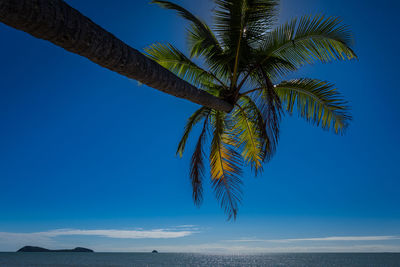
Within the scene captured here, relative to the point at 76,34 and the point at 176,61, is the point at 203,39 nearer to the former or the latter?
the point at 176,61

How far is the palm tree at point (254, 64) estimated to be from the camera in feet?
16.0

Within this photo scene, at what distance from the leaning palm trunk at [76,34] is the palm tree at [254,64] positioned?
2093 mm

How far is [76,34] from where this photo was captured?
2094 millimetres

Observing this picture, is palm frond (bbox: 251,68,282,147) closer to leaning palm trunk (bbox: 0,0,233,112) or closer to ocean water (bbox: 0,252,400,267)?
leaning palm trunk (bbox: 0,0,233,112)

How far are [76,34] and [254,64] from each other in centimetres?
400

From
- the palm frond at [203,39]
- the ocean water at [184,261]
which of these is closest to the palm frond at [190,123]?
the palm frond at [203,39]

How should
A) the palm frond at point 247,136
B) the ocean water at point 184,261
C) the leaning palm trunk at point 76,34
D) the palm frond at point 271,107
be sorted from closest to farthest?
the leaning palm trunk at point 76,34 → the palm frond at point 271,107 → the palm frond at point 247,136 → the ocean water at point 184,261

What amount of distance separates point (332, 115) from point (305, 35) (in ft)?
5.56

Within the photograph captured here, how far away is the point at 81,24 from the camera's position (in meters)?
2.11

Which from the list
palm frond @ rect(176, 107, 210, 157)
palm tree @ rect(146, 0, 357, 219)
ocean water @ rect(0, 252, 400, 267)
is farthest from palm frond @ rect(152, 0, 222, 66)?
ocean water @ rect(0, 252, 400, 267)

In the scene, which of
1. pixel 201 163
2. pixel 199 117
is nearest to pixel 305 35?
pixel 199 117

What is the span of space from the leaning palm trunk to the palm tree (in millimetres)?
2093

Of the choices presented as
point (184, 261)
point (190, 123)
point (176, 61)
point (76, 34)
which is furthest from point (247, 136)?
point (184, 261)

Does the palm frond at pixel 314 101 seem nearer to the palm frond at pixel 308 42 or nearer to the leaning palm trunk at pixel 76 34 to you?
the palm frond at pixel 308 42
